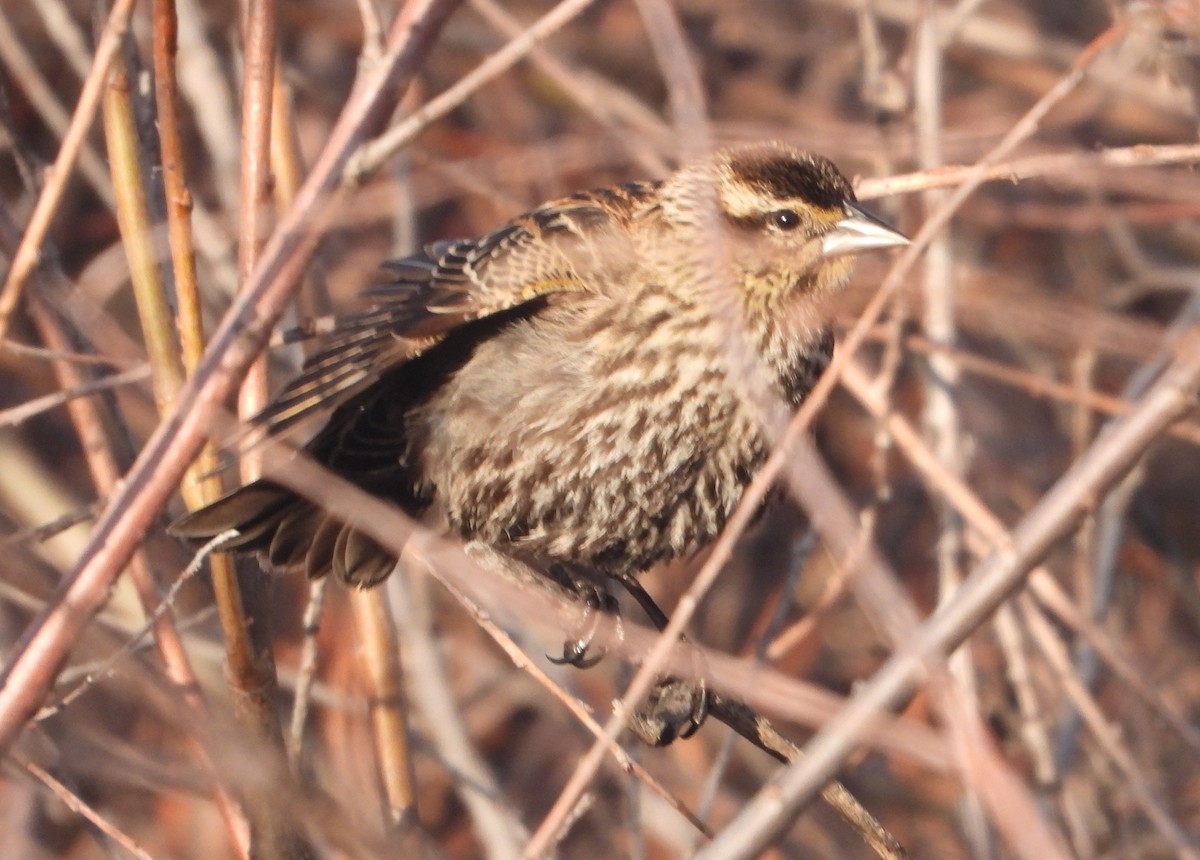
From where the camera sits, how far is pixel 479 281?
9.54 feet

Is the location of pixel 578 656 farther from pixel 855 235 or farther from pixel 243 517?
pixel 855 235

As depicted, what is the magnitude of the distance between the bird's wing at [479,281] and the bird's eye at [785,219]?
275 mm

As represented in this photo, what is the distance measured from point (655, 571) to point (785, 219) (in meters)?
2.12

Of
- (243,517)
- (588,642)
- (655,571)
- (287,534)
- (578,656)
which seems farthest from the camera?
(655,571)

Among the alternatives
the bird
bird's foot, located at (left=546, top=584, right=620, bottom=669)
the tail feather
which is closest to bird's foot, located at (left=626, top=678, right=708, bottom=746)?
bird's foot, located at (left=546, top=584, right=620, bottom=669)

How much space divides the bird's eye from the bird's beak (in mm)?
57

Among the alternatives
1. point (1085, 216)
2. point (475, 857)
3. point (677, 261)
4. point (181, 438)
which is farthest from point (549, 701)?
point (181, 438)

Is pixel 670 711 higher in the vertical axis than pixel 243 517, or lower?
lower

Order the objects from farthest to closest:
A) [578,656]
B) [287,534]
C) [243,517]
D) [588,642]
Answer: [578,656]
[588,642]
[287,534]
[243,517]

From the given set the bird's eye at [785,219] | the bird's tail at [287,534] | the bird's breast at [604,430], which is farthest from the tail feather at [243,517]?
the bird's eye at [785,219]

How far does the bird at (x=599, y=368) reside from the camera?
9.49 ft

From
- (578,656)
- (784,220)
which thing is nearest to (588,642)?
(578,656)

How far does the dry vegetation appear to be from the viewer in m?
1.65

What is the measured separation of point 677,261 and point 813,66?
308 cm
